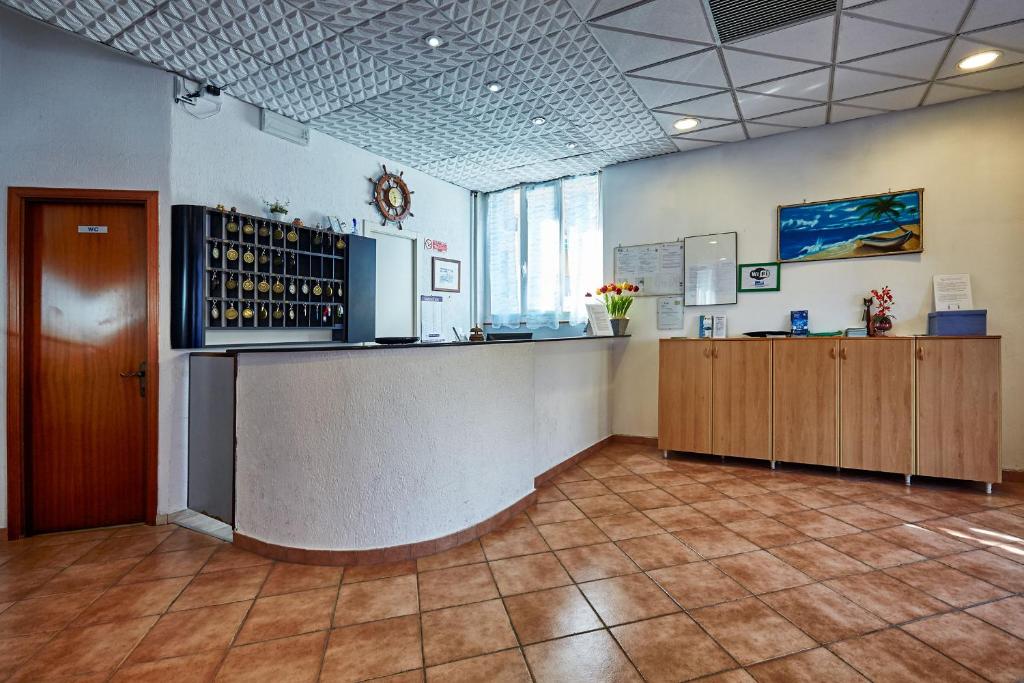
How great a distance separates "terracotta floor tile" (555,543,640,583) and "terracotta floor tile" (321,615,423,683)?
0.81 meters

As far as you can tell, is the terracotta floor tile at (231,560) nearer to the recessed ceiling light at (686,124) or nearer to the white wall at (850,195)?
the white wall at (850,195)

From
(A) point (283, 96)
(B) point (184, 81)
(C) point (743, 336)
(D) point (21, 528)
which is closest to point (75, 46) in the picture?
(B) point (184, 81)

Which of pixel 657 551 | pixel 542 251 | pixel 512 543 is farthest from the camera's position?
pixel 542 251

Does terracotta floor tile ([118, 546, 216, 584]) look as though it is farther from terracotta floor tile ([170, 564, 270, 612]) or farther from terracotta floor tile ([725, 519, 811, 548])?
terracotta floor tile ([725, 519, 811, 548])

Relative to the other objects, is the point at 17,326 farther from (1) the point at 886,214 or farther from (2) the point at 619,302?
(1) the point at 886,214

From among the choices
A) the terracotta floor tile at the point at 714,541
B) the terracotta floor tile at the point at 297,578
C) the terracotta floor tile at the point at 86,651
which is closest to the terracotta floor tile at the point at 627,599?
the terracotta floor tile at the point at 714,541

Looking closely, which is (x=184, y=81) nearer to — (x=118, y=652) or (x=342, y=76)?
(x=342, y=76)

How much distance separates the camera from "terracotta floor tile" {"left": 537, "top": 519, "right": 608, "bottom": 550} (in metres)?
2.60

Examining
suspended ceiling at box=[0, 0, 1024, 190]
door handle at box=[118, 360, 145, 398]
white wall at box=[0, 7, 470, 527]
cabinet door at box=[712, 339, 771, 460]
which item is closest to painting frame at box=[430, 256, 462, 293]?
suspended ceiling at box=[0, 0, 1024, 190]

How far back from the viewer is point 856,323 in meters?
4.08

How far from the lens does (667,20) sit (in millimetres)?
2736

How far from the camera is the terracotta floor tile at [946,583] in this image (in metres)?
2.05

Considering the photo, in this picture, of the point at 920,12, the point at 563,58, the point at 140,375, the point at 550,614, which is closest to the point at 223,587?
the point at 550,614

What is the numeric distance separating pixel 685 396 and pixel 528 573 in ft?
8.92
